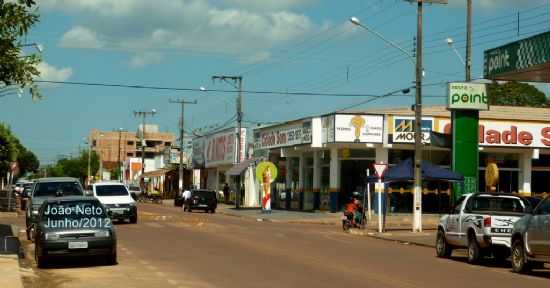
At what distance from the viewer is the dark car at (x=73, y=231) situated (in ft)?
64.9

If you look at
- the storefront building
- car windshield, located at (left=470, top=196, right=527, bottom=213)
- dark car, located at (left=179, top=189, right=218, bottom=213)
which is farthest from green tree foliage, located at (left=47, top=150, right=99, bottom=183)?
car windshield, located at (left=470, top=196, right=527, bottom=213)

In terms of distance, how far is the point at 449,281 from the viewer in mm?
17594

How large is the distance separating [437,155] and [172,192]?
195 feet

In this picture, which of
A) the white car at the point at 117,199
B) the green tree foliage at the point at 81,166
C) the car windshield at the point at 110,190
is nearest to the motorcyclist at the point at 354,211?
the white car at the point at 117,199

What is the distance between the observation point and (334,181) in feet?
179

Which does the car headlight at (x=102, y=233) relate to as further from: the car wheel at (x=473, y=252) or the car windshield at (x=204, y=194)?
the car windshield at (x=204, y=194)

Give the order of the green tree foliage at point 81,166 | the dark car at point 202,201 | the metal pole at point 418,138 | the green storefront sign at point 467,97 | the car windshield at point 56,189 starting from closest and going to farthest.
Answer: the car windshield at point 56,189 < the metal pole at point 418,138 < the green storefront sign at point 467,97 < the dark car at point 202,201 < the green tree foliage at point 81,166

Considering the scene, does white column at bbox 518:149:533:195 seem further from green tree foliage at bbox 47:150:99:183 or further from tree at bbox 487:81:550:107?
green tree foliage at bbox 47:150:99:183

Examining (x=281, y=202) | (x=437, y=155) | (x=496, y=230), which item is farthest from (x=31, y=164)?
(x=496, y=230)

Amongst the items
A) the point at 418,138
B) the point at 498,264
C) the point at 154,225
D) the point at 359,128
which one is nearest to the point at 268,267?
the point at 498,264

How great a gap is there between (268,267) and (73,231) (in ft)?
14.5

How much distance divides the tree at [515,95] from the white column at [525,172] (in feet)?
127

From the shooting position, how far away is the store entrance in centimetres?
5512

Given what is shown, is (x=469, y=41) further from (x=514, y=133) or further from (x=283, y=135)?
(x=283, y=135)
